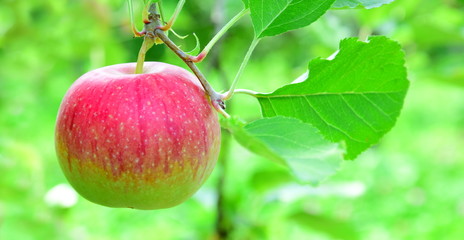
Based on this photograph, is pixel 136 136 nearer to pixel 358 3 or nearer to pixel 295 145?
pixel 295 145

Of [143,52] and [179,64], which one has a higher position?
[179,64]

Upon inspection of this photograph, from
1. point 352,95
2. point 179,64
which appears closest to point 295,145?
point 352,95

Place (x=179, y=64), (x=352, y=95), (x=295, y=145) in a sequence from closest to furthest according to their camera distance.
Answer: (x=295, y=145) < (x=352, y=95) < (x=179, y=64)

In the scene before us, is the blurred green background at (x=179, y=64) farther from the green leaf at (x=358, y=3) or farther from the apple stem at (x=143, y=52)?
the apple stem at (x=143, y=52)

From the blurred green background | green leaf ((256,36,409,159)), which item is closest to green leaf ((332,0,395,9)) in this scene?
green leaf ((256,36,409,159))

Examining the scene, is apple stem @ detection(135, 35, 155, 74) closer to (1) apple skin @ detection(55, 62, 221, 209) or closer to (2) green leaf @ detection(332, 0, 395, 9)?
(1) apple skin @ detection(55, 62, 221, 209)

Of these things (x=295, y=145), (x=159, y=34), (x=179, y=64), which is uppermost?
(x=179, y=64)

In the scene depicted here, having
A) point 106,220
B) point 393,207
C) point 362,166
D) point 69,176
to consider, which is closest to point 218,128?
point 69,176
